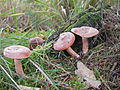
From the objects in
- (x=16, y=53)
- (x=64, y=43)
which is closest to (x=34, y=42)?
(x=64, y=43)

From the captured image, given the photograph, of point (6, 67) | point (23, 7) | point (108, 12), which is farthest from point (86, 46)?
point (23, 7)

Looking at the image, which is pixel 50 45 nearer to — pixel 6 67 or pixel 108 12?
pixel 6 67

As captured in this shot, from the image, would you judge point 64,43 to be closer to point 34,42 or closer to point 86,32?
point 86,32

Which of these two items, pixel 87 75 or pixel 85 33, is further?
pixel 85 33

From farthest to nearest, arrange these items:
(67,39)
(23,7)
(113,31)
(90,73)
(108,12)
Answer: (23,7) < (108,12) < (113,31) < (67,39) < (90,73)

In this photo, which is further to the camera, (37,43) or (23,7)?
(23,7)

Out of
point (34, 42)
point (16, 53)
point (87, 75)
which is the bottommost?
point (87, 75)
